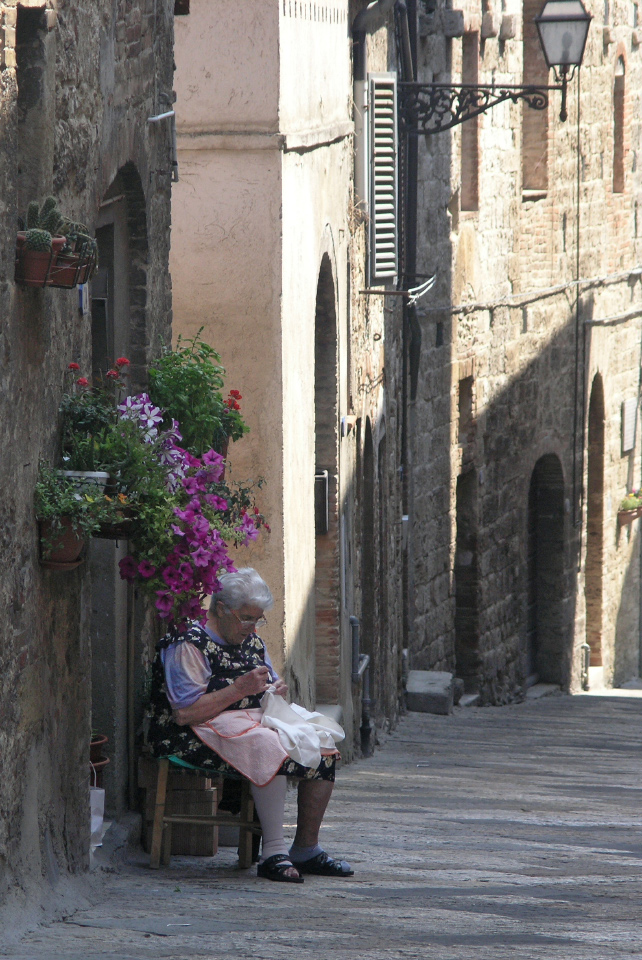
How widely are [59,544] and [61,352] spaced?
1.97 feet

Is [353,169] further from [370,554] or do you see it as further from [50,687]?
[50,687]

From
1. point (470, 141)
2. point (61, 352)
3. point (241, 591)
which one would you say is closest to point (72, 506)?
point (61, 352)

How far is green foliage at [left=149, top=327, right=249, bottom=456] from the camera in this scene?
5.44 meters

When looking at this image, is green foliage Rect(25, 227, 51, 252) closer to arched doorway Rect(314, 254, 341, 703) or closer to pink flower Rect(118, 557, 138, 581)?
pink flower Rect(118, 557, 138, 581)

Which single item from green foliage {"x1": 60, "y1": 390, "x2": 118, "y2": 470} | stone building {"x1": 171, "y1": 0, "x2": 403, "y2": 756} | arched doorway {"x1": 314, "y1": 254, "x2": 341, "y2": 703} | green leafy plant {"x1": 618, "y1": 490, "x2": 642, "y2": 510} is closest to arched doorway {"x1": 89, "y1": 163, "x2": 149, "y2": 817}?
green foliage {"x1": 60, "y1": 390, "x2": 118, "y2": 470}

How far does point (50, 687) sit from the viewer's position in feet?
15.0

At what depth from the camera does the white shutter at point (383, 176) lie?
33.6 ft

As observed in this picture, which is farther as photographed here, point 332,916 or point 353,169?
point 353,169

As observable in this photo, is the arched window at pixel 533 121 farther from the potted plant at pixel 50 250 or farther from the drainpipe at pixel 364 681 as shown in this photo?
the potted plant at pixel 50 250

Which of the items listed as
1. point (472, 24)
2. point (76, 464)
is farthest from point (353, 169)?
point (76, 464)

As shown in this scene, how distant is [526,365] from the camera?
49.8 feet

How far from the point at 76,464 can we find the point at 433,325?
8400 millimetres

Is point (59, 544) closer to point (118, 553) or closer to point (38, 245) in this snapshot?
point (38, 245)

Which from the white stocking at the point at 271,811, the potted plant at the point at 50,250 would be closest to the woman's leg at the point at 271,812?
the white stocking at the point at 271,811
